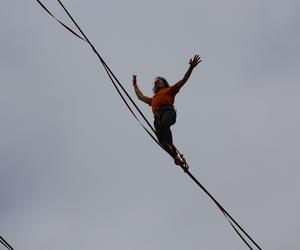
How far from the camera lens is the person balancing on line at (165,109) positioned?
930cm

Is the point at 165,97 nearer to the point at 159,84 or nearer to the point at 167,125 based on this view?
the point at 159,84

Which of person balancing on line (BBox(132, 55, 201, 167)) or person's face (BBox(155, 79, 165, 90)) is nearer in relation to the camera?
person balancing on line (BBox(132, 55, 201, 167))

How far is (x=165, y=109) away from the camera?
9578 mm

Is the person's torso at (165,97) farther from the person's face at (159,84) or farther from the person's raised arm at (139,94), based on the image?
the person's raised arm at (139,94)

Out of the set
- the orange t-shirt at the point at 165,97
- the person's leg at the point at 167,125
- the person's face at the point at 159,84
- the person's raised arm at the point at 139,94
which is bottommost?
the person's leg at the point at 167,125

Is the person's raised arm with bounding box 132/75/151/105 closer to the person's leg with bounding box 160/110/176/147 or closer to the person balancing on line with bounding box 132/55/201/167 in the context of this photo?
the person balancing on line with bounding box 132/55/201/167

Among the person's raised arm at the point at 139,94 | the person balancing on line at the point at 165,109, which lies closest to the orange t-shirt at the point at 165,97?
the person balancing on line at the point at 165,109

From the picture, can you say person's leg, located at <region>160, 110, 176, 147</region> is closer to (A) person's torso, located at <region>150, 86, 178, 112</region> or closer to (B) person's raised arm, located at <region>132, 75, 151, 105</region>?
(A) person's torso, located at <region>150, 86, 178, 112</region>

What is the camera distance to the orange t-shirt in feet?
31.6

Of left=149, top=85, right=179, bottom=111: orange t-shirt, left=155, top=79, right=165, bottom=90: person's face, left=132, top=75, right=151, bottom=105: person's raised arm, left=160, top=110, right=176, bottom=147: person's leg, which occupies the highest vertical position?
left=132, top=75, right=151, bottom=105: person's raised arm

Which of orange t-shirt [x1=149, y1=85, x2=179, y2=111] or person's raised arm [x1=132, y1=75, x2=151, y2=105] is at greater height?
person's raised arm [x1=132, y1=75, x2=151, y2=105]

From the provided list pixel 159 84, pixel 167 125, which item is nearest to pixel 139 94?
pixel 159 84

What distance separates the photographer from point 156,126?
9.54 meters

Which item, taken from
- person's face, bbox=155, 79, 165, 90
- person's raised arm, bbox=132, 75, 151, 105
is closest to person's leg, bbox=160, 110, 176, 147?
person's face, bbox=155, 79, 165, 90
